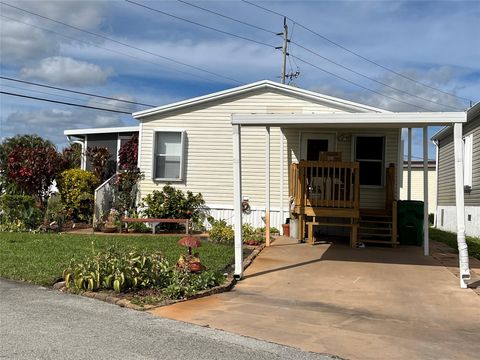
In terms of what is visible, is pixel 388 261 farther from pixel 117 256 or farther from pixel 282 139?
pixel 117 256

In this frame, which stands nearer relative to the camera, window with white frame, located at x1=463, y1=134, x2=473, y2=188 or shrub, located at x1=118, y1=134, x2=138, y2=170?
window with white frame, located at x1=463, y1=134, x2=473, y2=188

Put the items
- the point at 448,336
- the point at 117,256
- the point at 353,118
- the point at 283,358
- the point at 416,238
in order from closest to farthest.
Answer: the point at 283,358
the point at 448,336
the point at 117,256
the point at 353,118
the point at 416,238

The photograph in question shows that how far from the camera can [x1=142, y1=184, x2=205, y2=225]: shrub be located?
13992 millimetres

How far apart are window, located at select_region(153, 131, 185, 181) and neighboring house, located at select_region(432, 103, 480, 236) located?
8.61m

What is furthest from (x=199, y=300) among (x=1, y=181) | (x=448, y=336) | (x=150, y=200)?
(x=1, y=181)

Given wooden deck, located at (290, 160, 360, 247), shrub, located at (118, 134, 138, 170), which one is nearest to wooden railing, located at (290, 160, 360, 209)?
wooden deck, located at (290, 160, 360, 247)

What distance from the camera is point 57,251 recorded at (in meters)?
9.90

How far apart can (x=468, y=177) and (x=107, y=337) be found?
14003 millimetres

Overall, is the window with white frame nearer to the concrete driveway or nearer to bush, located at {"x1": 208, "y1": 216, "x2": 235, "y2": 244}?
the concrete driveway

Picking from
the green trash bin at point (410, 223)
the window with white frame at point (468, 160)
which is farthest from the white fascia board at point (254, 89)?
the window with white frame at point (468, 160)

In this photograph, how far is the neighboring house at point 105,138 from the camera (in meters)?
18.9

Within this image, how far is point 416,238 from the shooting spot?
11945 mm

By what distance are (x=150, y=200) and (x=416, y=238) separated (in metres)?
7.04

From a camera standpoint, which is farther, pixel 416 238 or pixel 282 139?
pixel 282 139
